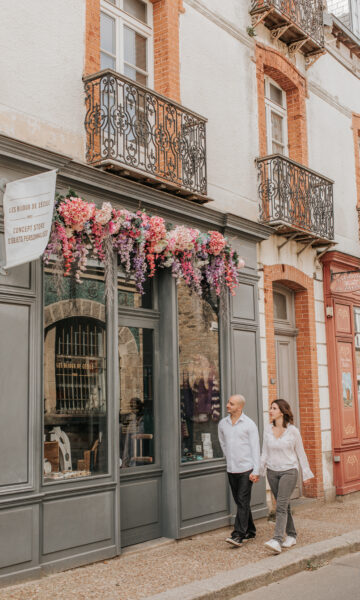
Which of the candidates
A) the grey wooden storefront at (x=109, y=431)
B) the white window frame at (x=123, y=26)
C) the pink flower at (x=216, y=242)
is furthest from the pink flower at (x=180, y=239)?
the white window frame at (x=123, y=26)

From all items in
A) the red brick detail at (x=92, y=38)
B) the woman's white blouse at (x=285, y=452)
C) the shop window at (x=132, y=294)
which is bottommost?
the woman's white blouse at (x=285, y=452)

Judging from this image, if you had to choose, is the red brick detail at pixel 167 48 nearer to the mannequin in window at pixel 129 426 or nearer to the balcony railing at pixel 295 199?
the balcony railing at pixel 295 199

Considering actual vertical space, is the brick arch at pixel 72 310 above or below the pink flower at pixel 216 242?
below

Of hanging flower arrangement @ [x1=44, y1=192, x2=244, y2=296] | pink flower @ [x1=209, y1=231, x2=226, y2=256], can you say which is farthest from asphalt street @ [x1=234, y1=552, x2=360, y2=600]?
pink flower @ [x1=209, y1=231, x2=226, y2=256]

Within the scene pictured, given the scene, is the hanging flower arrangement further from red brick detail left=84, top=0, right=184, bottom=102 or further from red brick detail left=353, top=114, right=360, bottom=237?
red brick detail left=353, top=114, right=360, bottom=237

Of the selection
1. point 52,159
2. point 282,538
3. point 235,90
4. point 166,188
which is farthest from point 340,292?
point 52,159

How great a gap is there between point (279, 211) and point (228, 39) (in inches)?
111

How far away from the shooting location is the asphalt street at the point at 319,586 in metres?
6.06

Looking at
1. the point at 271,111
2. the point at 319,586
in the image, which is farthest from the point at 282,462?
the point at 271,111

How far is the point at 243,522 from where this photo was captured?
304 inches

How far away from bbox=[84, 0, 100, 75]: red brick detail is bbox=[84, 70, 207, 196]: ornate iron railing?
26 centimetres

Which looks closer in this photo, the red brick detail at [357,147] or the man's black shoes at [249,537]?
the man's black shoes at [249,537]

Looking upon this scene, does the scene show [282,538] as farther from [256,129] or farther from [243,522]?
[256,129]

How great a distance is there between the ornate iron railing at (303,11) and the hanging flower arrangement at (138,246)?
444cm
